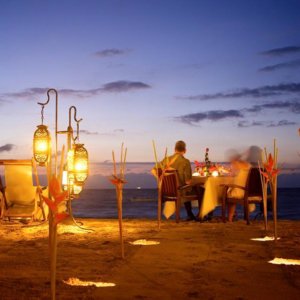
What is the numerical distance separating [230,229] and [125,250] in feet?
8.49

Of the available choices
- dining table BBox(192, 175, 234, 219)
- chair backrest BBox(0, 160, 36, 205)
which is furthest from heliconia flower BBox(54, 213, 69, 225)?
chair backrest BBox(0, 160, 36, 205)

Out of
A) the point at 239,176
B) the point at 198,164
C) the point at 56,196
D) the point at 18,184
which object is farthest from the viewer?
the point at 198,164

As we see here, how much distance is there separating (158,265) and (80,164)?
3.85 meters

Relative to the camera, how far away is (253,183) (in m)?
8.92

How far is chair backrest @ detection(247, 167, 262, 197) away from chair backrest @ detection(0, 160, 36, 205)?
360 cm

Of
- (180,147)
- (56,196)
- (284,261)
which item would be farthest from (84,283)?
(180,147)

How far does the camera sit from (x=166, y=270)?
4688 mm

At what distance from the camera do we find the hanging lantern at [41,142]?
8.56 meters

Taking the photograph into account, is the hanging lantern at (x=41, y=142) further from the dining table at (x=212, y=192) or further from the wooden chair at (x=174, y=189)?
the dining table at (x=212, y=192)

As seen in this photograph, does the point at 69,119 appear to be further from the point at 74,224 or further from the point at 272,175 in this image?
the point at 272,175

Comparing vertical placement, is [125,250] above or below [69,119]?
below

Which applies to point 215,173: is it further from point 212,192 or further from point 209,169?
point 212,192

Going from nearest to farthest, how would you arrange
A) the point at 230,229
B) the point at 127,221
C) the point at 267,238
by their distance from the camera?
the point at 267,238 < the point at 230,229 < the point at 127,221

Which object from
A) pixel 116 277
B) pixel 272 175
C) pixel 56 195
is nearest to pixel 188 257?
pixel 116 277
